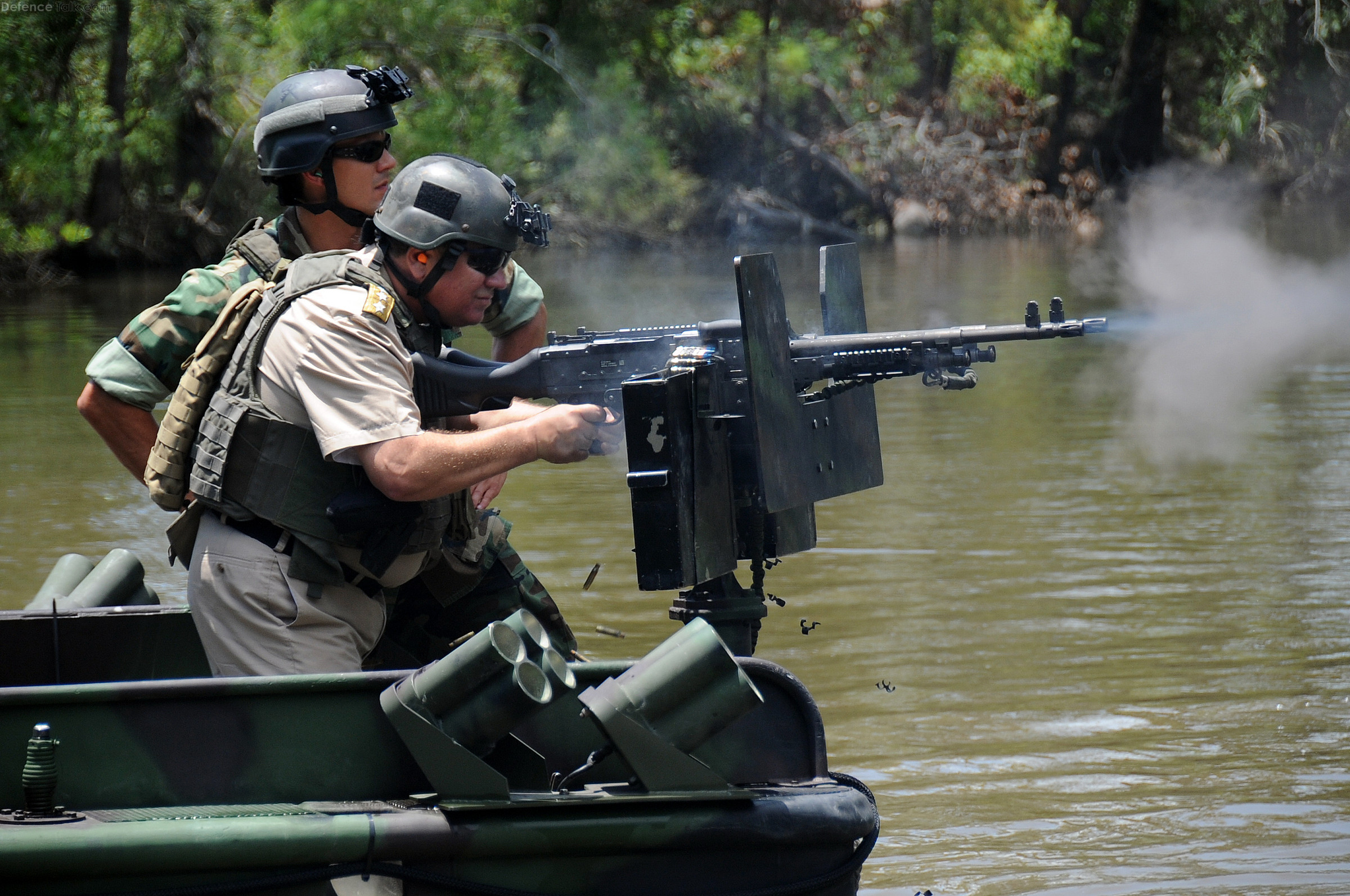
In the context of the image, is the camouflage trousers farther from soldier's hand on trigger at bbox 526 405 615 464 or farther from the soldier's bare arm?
the soldier's bare arm

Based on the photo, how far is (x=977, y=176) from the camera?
101 ft

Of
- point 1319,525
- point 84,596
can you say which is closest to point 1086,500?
point 1319,525

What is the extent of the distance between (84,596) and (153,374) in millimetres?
729

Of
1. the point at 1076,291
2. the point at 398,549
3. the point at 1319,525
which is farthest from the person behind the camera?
the point at 1076,291

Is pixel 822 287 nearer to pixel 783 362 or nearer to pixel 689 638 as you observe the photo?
pixel 783 362

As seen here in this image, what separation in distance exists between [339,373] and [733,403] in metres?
0.89

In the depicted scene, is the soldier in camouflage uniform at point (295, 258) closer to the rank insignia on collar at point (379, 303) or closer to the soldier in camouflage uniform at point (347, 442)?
the soldier in camouflage uniform at point (347, 442)

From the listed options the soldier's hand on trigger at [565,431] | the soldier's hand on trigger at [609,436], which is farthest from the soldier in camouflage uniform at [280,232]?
the soldier's hand on trigger at [565,431]

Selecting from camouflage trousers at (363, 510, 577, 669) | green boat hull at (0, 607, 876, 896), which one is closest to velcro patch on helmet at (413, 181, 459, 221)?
camouflage trousers at (363, 510, 577, 669)

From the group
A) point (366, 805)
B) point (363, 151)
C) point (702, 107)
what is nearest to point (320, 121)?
point (363, 151)

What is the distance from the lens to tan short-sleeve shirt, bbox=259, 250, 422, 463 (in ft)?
11.3

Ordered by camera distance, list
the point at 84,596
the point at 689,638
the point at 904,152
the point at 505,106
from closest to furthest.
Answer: the point at 689,638
the point at 84,596
the point at 505,106
the point at 904,152

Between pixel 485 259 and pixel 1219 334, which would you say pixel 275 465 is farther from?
pixel 1219 334

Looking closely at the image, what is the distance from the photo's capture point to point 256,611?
3.60 meters
